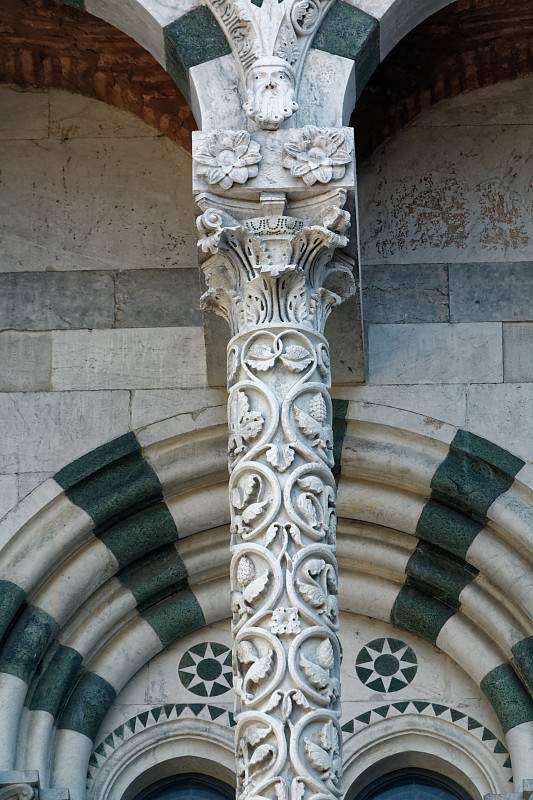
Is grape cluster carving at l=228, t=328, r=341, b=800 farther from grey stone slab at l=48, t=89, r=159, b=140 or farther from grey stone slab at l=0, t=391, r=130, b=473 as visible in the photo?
grey stone slab at l=48, t=89, r=159, b=140

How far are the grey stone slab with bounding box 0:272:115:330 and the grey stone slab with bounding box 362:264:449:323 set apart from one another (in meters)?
1.06

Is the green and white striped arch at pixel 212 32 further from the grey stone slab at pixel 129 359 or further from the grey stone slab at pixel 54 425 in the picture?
the grey stone slab at pixel 54 425

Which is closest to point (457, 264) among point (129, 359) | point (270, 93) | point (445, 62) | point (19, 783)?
point (445, 62)

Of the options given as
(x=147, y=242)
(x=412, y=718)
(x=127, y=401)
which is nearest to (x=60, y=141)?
(x=147, y=242)

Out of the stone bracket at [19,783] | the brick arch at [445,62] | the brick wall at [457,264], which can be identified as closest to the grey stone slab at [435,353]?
the brick wall at [457,264]

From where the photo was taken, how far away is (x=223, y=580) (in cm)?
927

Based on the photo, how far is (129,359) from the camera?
30.5ft

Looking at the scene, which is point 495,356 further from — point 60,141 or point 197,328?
point 60,141

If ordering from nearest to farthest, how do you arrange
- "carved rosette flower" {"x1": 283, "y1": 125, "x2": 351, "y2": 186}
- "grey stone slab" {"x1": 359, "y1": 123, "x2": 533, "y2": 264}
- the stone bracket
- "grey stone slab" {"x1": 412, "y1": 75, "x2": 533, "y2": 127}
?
"carved rosette flower" {"x1": 283, "y1": 125, "x2": 351, "y2": 186} → the stone bracket → "grey stone slab" {"x1": 359, "y1": 123, "x2": 533, "y2": 264} → "grey stone slab" {"x1": 412, "y1": 75, "x2": 533, "y2": 127}

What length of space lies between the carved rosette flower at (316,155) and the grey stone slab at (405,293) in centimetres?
170

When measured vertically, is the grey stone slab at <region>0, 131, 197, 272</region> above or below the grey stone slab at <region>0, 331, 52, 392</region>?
above

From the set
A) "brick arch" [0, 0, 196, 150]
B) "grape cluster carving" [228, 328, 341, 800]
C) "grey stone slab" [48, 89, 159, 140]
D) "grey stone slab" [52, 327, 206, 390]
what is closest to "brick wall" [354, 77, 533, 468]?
"grey stone slab" [52, 327, 206, 390]

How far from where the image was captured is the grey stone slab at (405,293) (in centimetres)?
930

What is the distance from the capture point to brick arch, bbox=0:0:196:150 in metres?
9.27
